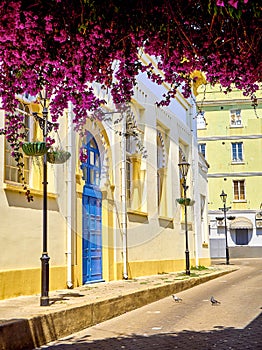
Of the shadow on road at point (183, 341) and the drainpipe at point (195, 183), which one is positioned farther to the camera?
the drainpipe at point (195, 183)

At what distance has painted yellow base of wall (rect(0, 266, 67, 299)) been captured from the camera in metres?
10.7

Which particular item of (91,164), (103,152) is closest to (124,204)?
(103,152)

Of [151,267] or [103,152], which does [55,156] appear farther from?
[151,267]

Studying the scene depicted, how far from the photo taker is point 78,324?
9492mm

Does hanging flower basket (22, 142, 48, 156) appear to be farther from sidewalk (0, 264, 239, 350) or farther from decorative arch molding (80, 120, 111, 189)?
decorative arch molding (80, 120, 111, 189)

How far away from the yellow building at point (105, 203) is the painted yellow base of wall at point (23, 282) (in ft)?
0.07

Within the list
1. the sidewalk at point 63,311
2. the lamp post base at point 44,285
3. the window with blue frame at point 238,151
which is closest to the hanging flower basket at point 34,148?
the lamp post base at point 44,285

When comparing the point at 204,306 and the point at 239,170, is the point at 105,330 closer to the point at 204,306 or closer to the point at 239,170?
the point at 204,306

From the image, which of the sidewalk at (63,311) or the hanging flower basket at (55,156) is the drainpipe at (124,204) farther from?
the hanging flower basket at (55,156)

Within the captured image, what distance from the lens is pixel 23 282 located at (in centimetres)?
1133

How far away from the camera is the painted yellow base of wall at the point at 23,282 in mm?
10656

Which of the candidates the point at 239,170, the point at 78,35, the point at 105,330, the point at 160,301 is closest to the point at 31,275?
the point at 105,330

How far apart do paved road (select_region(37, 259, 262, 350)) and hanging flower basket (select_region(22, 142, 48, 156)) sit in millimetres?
3276

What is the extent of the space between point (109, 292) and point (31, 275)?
183 cm
